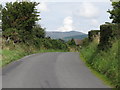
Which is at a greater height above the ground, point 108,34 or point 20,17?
point 108,34

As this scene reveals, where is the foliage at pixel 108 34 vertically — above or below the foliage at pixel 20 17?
above

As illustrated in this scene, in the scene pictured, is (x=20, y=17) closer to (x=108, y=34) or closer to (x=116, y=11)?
(x=116, y=11)

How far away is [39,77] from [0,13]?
30.2 meters

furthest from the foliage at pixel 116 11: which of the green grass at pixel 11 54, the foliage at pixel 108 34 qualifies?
the foliage at pixel 108 34

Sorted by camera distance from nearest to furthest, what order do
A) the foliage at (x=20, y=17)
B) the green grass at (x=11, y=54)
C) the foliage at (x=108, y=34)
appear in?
the foliage at (x=108, y=34) < the green grass at (x=11, y=54) < the foliage at (x=20, y=17)

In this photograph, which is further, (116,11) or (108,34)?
(116,11)

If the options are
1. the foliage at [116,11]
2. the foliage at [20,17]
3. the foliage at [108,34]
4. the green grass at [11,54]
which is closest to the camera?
the foliage at [108,34]

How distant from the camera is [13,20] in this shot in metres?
38.4

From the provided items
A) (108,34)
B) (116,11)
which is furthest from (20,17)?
(108,34)

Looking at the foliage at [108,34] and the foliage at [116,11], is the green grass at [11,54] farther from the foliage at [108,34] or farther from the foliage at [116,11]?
the foliage at [116,11]

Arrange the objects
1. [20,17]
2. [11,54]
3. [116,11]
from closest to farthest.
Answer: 1. [11,54]
2. [116,11]
3. [20,17]

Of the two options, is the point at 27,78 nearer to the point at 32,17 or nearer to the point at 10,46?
the point at 10,46

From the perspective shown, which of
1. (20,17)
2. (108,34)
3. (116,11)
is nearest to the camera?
(108,34)

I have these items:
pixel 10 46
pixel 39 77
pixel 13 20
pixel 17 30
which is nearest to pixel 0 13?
pixel 13 20
